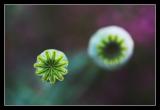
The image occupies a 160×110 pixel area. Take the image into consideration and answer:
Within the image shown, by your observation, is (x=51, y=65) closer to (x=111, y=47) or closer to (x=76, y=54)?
(x=111, y=47)

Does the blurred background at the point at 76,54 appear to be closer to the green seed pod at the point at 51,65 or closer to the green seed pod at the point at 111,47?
the green seed pod at the point at 111,47

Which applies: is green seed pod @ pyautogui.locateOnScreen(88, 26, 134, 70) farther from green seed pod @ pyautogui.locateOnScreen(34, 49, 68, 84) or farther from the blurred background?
green seed pod @ pyautogui.locateOnScreen(34, 49, 68, 84)

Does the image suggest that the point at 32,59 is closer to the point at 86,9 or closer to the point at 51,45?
the point at 51,45

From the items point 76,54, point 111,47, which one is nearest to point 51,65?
point 111,47

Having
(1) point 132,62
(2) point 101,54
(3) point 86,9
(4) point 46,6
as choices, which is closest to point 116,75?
(1) point 132,62

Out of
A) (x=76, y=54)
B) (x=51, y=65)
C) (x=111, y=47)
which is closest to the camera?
(x=51, y=65)
